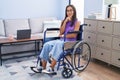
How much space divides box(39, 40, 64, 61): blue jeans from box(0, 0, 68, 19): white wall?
1.92 meters

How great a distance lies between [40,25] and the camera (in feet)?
15.0


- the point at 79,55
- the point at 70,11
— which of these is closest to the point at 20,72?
the point at 79,55

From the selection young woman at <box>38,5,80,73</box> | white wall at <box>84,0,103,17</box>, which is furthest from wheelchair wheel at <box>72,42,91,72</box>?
white wall at <box>84,0,103,17</box>

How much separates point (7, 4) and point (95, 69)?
2612mm

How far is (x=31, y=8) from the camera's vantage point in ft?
15.2

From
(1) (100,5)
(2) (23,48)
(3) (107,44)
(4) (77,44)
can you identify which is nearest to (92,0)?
(1) (100,5)

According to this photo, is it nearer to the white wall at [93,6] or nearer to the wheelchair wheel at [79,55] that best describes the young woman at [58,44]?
the wheelchair wheel at [79,55]

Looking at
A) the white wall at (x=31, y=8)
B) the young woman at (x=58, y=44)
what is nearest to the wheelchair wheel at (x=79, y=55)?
the young woman at (x=58, y=44)

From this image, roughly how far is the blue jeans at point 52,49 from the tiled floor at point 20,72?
0.31 m

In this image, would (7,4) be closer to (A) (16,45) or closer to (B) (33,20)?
(B) (33,20)

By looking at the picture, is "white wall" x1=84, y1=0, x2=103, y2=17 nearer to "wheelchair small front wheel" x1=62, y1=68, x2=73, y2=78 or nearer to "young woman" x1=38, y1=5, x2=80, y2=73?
"young woman" x1=38, y1=5, x2=80, y2=73

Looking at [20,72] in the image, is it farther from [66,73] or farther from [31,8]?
[31,8]

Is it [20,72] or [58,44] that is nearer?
[58,44]

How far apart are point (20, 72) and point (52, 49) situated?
0.70 meters
